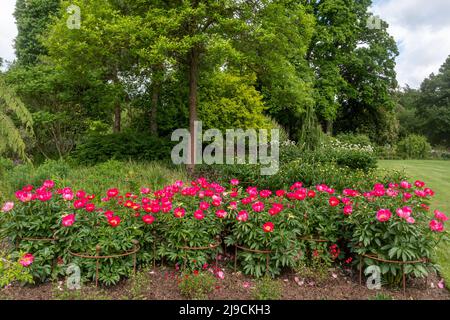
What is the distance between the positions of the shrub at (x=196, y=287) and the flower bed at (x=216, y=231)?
0.84 feet

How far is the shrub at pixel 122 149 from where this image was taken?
1001cm

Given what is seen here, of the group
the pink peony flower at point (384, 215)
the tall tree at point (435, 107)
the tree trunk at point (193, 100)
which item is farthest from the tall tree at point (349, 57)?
the pink peony flower at point (384, 215)

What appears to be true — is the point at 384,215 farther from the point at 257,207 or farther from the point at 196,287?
the point at 196,287

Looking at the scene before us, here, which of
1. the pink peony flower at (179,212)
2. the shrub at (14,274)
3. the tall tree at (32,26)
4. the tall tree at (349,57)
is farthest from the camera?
the tall tree at (349,57)

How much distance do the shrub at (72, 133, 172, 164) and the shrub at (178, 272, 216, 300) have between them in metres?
7.15

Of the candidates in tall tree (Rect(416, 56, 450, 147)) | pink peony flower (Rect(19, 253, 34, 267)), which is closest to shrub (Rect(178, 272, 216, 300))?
pink peony flower (Rect(19, 253, 34, 267))

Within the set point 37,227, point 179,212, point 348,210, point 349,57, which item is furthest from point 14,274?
point 349,57

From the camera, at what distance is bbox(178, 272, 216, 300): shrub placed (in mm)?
3006

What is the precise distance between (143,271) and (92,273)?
0.45m

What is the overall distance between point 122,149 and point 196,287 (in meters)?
7.68

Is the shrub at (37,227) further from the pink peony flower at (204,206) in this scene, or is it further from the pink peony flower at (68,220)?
the pink peony flower at (204,206)

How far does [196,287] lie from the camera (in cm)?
302

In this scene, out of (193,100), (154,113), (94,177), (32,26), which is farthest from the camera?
(32,26)
